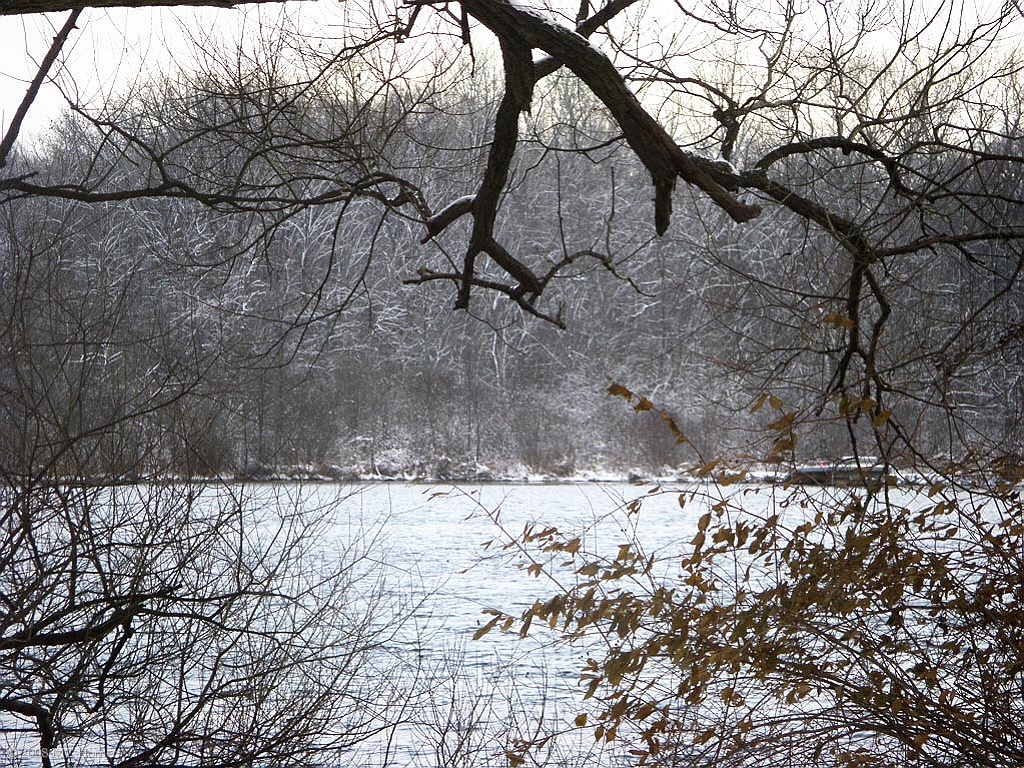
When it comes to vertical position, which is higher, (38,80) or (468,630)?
(38,80)

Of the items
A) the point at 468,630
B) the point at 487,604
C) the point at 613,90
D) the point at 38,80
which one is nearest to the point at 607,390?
the point at 613,90

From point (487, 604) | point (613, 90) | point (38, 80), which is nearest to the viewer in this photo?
point (613, 90)

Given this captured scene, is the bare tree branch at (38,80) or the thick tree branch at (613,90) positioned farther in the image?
the bare tree branch at (38,80)

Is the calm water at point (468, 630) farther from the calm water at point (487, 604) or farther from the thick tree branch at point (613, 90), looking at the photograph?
the thick tree branch at point (613, 90)

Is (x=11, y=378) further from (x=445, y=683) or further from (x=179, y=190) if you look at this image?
(x=445, y=683)

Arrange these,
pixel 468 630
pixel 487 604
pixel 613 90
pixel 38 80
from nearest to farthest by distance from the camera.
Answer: pixel 613 90 < pixel 38 80 < pixel 468 630 < pixel 487 604

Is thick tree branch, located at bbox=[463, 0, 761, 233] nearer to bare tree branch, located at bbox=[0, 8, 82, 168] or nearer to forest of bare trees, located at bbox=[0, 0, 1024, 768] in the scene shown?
forest of bare trees, located at bbox=[0, 0, 1024, 768]

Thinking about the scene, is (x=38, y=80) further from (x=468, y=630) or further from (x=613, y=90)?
(x=468, y=630)

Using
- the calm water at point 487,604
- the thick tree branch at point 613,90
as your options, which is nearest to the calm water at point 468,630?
the calm water at point 487,604

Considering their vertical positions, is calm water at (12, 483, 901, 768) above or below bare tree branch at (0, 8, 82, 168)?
below

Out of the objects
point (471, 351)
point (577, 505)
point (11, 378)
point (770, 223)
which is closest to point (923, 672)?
point (11, 378)

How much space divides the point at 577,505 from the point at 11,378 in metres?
17.9

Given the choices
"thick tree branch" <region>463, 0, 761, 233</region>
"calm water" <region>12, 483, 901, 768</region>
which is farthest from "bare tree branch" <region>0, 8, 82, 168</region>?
"thick tree branch" <region>463, 0, 761, 233</region>

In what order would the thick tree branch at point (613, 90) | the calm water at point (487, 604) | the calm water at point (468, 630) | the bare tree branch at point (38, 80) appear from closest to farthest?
the thick tree branch at point (613, 90) < the bare tree branch at point (38, 80) < the calm water at point (468, 630) < the calm water at point (487, 604)
